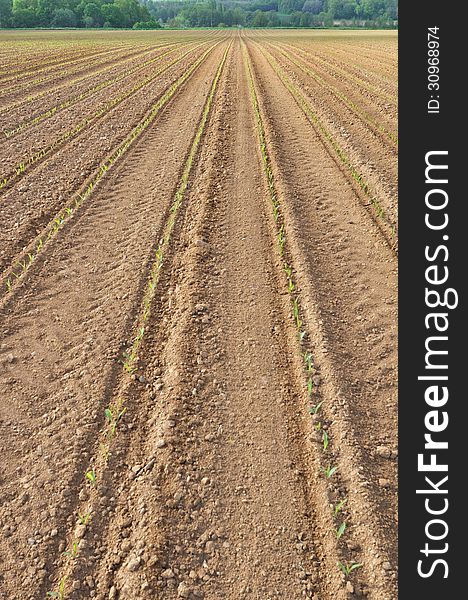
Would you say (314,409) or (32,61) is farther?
(32,61)

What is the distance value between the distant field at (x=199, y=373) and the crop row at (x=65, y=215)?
0.14 feet

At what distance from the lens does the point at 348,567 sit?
3000mm

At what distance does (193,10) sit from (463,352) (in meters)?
157

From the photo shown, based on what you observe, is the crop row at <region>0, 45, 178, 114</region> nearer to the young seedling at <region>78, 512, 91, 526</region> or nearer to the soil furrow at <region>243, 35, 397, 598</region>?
the soil furrow at <region>243, 35, 397, 598</region>

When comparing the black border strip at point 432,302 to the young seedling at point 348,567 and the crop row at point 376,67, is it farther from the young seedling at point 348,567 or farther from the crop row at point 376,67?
the crop row at point 376,67

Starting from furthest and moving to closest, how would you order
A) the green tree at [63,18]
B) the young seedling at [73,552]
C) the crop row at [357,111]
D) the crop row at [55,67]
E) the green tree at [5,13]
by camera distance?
the green tree at [63,18] < the green tree at [5,13] < the crop row at [55,67] < the crop row at [357,111] < the young seedling at [73,552]

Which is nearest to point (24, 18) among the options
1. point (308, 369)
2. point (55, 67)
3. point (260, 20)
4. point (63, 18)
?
point (63, 18)

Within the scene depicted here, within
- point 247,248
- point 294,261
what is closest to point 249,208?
point 247,248

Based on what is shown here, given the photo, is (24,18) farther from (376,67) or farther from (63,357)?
(63,357)

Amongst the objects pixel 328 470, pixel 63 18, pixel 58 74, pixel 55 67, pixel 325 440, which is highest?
pixel 63 18

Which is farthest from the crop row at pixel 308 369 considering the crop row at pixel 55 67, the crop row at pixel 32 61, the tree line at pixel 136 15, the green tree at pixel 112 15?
the green tree at pixel 112 15

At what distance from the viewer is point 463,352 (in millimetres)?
3016

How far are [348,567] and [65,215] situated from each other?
20.5 ft

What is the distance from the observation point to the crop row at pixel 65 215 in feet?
19.6
